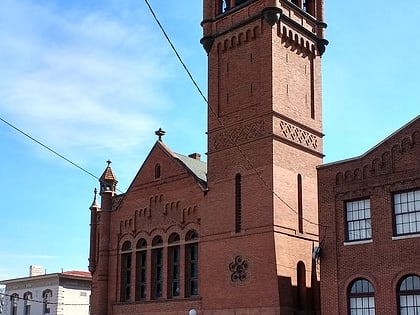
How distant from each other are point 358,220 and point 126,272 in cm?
1928

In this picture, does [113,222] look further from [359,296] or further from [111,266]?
[359,296]

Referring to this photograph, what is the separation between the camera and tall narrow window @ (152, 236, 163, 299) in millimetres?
41597

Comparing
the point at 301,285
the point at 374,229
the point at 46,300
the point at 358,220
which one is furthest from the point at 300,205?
the point at 46,300

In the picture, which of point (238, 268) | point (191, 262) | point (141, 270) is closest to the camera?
point (238, 268)

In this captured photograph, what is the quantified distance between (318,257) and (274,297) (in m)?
3.38

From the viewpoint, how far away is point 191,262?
40.1 metres

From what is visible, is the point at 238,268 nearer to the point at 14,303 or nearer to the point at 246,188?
the point at 246,188

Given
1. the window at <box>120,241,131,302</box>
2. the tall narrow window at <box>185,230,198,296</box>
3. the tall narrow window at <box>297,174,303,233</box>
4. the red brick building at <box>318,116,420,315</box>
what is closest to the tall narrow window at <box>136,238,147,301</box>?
the window at <box>120,241,131,302</box>

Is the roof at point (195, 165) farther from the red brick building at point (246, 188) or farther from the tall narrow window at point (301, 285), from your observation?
the tall narrow window at point (301, 285)

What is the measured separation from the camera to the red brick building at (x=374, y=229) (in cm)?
2798

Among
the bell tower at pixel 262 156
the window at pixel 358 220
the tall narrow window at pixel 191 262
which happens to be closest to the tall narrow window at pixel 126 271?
the tall narrow window at pixel 191 262

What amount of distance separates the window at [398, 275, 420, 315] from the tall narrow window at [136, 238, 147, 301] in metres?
19.0

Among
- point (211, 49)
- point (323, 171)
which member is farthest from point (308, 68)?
point (323, 171)

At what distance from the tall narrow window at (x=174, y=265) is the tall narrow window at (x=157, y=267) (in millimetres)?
916
